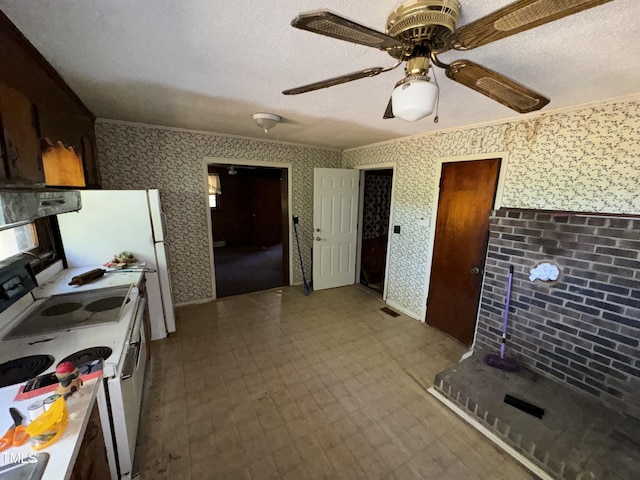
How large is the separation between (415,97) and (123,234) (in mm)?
2675

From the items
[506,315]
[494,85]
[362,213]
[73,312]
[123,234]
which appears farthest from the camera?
[362,213]

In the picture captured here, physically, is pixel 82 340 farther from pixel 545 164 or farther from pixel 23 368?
pixel 545 164

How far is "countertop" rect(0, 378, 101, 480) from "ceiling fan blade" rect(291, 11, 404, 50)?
1383mm

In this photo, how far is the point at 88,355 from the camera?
46.4 inches

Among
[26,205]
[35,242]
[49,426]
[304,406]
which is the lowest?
[304,406]

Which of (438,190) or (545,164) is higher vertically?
(545,164)

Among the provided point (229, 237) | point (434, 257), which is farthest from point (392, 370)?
point (229, 237)

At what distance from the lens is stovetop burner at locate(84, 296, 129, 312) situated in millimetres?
1572

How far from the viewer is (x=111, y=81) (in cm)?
164

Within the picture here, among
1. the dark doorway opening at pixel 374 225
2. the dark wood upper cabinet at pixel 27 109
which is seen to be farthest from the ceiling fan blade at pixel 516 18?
the dark doorway opening at pixel 374 225

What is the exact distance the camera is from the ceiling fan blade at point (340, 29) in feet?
2.18

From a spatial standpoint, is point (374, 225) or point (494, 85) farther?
point (374, 225)

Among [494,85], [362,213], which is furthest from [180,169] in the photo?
[494,85]

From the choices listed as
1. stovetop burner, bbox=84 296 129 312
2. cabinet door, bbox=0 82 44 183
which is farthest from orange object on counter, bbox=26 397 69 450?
cabinet door, bbox=0 82 44 183
